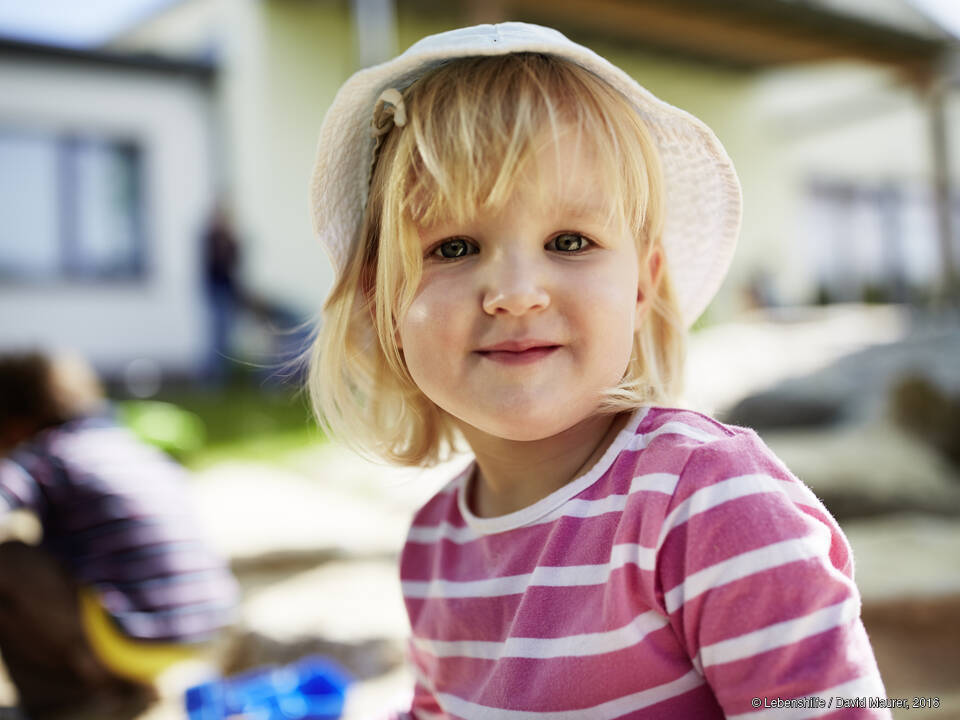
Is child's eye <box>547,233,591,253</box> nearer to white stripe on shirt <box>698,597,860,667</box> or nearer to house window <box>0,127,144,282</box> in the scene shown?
white stripe on shirt <box>698,597,860,667</box>

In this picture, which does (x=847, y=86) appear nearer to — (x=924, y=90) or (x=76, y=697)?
(x=924, y=90)

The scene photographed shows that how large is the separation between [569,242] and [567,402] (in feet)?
0.59

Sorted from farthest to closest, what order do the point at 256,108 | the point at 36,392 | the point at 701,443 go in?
the point at 256,108 → the point at 36,392 → the point at 701,443

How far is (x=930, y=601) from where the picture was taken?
194 cm

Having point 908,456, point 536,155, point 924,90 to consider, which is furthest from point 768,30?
point 536,155

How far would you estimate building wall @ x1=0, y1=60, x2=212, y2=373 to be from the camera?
9875 mm

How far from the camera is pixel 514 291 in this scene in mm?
970

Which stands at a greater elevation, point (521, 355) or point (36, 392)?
point (521, 355)

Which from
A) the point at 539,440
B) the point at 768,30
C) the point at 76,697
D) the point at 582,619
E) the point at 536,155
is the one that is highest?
the point at 768,30

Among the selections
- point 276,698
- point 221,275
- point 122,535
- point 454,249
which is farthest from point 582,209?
point 221,275

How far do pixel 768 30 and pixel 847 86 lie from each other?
552 cm

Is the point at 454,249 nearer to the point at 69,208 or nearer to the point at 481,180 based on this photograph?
the point at 481,180

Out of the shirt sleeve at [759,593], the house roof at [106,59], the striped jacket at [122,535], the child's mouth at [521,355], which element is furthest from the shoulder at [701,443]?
the house roof at [106,59]

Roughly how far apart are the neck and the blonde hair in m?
0.05
